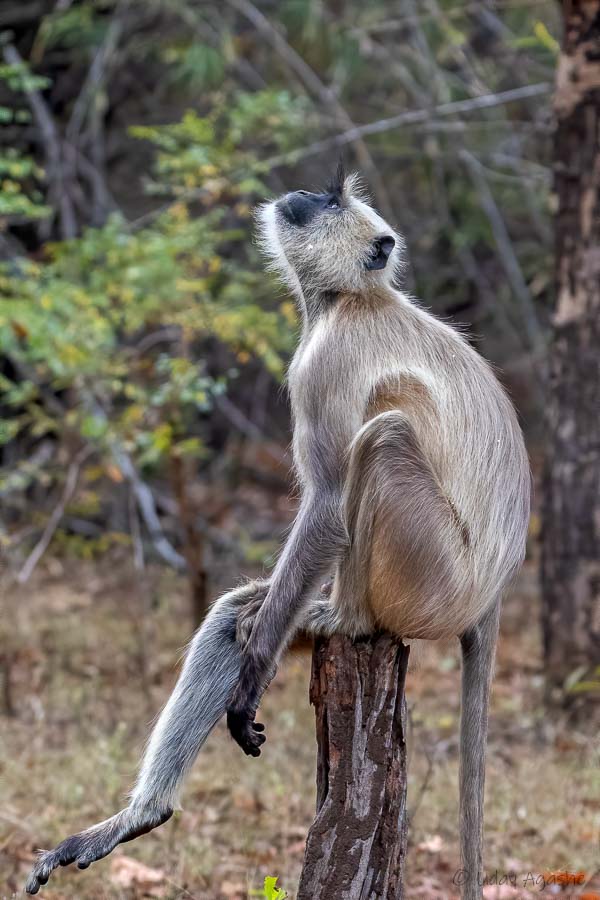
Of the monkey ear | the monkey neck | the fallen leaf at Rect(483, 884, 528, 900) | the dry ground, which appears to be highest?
the monkey ear

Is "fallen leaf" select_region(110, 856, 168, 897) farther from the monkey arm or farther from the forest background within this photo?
the monkey arm

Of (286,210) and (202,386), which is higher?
(286,210)

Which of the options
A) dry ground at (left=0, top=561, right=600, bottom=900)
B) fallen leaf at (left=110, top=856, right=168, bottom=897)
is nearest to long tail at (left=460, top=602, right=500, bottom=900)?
dry ground at (left=0, top=561, right=600, bottom=900)

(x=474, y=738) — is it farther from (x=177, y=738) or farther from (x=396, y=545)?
(x=177, y=738)

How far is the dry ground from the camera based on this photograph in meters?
3.97

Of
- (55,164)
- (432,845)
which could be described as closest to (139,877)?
(432,845)

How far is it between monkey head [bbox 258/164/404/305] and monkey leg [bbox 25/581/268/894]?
3.19ft

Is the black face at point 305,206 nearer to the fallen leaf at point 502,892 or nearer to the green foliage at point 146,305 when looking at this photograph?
the green foliage at point 146,305

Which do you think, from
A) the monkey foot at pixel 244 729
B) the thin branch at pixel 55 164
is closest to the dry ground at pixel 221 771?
the monkey foot at pixel 244 729

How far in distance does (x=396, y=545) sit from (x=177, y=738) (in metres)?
0.83

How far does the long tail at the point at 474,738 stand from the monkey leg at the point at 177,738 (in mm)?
585

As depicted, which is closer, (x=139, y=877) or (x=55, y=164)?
(x=139, y=877)

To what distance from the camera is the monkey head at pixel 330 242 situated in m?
3.45

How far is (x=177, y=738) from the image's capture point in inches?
125
